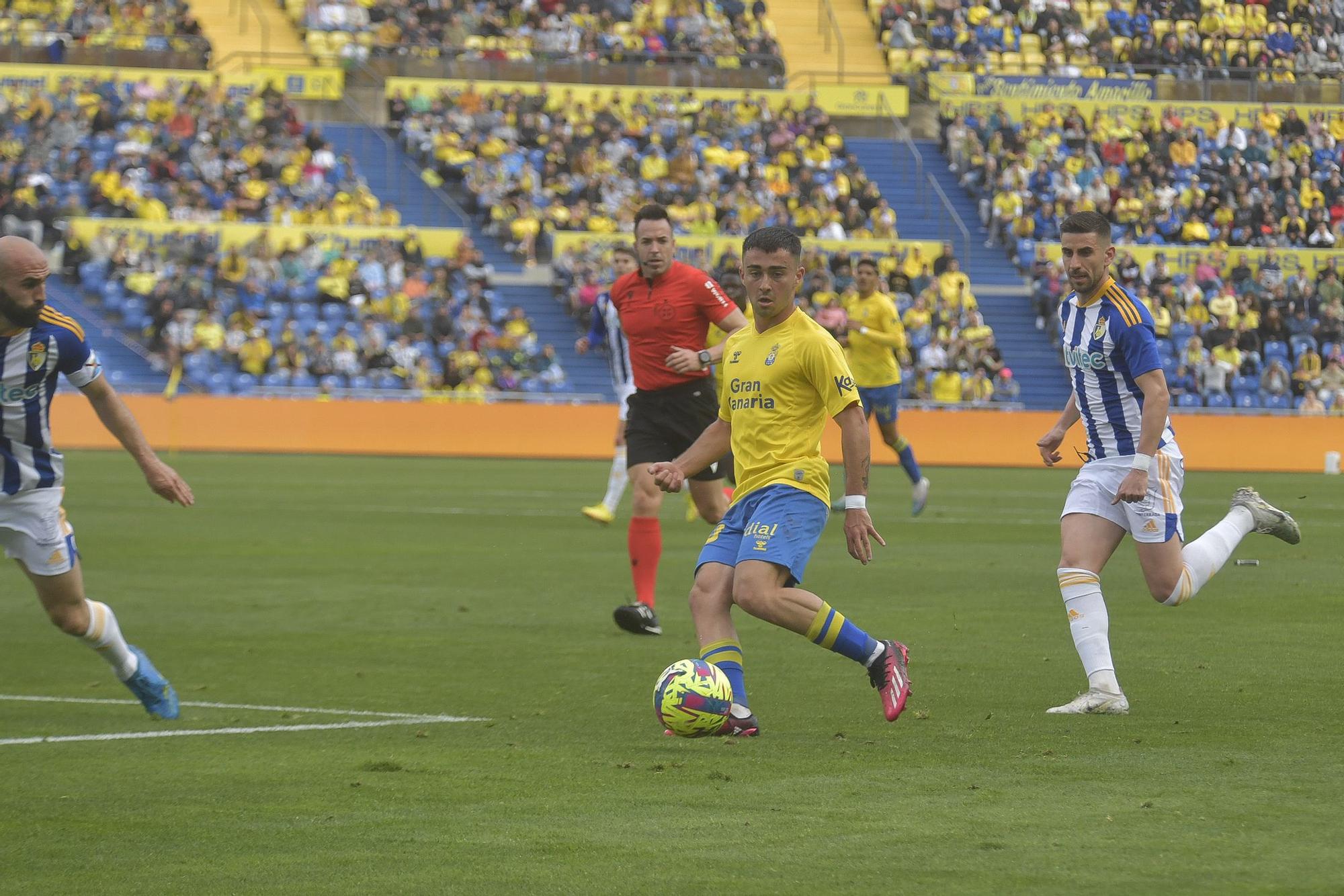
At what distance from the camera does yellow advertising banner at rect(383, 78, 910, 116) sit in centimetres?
4088

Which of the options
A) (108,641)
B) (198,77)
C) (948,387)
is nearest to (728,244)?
(948,387)

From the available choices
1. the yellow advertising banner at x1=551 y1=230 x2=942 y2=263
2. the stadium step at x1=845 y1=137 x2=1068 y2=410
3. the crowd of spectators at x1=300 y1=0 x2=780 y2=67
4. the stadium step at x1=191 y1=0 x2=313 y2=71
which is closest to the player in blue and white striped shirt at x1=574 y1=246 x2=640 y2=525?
the stadium step at x1=845 y1=137 x2=1068 y2=410

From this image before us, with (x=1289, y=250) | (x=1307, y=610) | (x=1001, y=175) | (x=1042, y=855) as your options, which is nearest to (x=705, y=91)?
(x=1001, y=175)

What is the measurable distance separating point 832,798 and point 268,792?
1.83 meters

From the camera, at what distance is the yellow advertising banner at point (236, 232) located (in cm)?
3484

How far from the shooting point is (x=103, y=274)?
34.3m

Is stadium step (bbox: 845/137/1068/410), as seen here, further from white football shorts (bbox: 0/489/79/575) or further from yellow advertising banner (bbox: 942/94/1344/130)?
white football shorts (bbox: 0/489/79/575)

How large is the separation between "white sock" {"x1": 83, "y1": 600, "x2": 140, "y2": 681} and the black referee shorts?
12.7ft

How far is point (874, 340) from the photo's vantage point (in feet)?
63.2

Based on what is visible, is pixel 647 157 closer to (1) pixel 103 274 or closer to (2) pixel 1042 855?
(1) pixel 103 274

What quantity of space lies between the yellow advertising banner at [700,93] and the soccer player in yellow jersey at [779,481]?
34150mm

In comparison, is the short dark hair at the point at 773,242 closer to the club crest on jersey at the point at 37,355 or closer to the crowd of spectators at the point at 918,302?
the club crest on jersey at the point at 37,355

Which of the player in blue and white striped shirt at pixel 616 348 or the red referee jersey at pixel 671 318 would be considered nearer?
the red referee jersey at pixel 671 318

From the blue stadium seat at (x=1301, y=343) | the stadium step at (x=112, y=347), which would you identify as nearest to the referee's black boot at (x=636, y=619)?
the stadium step at (x=112, y=347)
